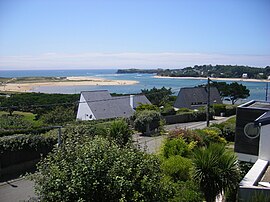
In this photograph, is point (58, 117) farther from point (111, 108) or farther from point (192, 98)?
point (192, 98)

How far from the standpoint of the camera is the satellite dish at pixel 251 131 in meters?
10.3

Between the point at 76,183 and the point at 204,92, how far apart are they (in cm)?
3819

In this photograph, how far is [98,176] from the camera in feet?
14.6

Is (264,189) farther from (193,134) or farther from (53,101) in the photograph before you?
(53,101)

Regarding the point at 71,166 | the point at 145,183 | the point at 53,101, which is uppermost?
the point at 71,166

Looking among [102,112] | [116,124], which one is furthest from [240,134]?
[102,112]

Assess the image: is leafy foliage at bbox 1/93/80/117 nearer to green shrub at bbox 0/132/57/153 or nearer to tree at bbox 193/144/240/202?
green shrub at bbox 0/132/57/153

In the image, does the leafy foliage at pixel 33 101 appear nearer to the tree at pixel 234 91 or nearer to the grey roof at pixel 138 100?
the grey roof at pixel 138 100

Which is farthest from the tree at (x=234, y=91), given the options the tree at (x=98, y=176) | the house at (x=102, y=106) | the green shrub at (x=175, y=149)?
the tree at (x=98, y=176)

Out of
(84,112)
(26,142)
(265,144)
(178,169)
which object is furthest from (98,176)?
(84,112)

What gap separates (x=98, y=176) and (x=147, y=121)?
17187 millimetres

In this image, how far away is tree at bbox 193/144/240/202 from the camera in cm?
739

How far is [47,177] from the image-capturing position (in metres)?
4.68

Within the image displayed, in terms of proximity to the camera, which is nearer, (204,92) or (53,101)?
(204,92)
